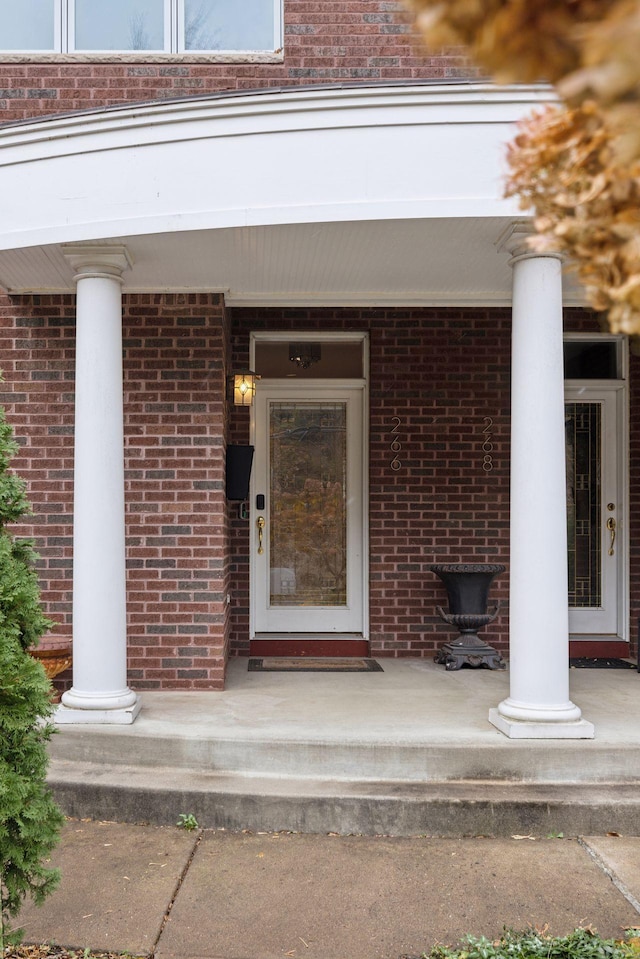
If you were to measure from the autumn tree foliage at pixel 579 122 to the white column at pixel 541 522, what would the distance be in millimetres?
2877

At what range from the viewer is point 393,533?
6016 mm

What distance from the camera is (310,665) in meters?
5.73

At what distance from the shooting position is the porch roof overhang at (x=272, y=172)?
370 cm

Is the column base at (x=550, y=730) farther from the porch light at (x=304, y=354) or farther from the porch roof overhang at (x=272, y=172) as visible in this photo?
the porch light at (x=304, y=354)

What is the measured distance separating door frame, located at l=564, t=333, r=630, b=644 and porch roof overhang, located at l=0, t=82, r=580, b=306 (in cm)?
238

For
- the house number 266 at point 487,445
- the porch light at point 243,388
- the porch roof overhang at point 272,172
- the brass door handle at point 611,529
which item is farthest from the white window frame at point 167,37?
the brass door handle at point 611,529

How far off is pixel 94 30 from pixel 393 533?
13.3 feet

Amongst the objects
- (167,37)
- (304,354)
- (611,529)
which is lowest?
(611,529)

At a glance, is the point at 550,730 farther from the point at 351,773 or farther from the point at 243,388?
the point at 243,388

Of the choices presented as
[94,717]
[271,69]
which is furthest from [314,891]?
[271,69]

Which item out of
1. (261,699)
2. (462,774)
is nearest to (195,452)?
(261,699)

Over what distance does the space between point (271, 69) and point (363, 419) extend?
2588mm

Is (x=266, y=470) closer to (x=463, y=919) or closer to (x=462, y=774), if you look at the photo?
(x=462, y=774)

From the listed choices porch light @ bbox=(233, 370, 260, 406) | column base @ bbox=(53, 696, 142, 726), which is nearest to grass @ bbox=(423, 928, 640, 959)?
column base @ bbox=(53, 696, 142, 726)
